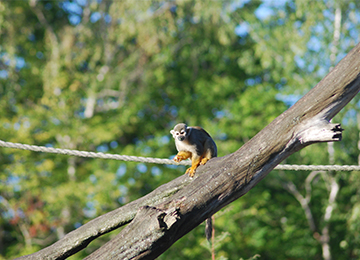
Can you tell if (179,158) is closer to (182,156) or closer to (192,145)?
(182,156)

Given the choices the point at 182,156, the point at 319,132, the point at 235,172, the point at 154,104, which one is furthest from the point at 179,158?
the point at 154,104

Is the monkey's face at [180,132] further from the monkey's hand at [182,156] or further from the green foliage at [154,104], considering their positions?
the green foliage at [154,104]

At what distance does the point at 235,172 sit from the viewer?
226 centimetres

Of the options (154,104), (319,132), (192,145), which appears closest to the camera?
(319,132)

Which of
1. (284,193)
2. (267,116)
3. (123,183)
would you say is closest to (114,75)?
(123,183)

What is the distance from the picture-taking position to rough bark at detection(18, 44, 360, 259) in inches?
84.9

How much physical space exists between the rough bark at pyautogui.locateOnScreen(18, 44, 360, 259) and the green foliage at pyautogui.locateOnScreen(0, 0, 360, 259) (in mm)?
4816

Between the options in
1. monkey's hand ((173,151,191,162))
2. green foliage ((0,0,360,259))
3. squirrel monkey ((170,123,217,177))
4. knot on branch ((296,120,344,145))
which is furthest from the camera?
green foliage ((0,0,360,259))

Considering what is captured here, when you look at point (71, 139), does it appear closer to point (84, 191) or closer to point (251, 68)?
point (84, 191)

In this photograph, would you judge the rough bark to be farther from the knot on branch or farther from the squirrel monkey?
the squirrel monkey

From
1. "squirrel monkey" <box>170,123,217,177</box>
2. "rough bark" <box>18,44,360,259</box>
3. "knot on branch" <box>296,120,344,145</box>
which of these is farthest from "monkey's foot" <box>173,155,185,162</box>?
"knot on branch" <box>296,120,344,145</box>

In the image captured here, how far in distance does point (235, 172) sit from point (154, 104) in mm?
10572

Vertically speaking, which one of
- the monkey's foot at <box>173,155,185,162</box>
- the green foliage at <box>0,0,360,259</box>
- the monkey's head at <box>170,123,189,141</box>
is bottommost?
the monkey's foot at <box>173,155,185,162</box>

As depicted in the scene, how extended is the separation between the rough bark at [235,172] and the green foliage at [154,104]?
190 inches
